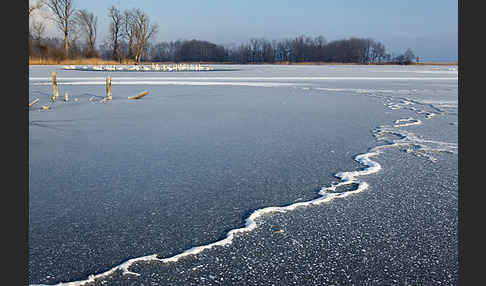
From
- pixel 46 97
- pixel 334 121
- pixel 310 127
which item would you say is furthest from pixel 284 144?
pixel 46 97

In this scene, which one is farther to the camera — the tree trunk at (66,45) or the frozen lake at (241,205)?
the tree trunk at (66,45)

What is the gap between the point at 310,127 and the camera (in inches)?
227

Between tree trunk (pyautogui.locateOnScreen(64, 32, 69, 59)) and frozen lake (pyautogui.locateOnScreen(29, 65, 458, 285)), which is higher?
tree trunk (pyautogui.locateOnScreen(64, 32, 69, 59))

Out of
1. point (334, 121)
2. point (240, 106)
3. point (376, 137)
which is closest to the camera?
point (376, 137)

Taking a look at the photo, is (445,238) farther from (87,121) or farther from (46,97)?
(46,97)

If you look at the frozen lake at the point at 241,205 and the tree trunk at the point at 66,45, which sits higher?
the tree trunk at the point at 66,45

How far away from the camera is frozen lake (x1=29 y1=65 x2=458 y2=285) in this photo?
70.4 inches

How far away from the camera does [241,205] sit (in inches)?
102

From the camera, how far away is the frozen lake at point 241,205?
1787mm

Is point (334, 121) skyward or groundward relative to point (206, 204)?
skyward

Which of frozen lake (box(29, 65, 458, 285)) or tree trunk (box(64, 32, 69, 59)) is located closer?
frozen lake (box(29, 65, 458, 285))

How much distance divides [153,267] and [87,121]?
5289 mm

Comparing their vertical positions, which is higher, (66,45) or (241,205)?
(66,45)

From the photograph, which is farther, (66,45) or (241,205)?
(66,45)
